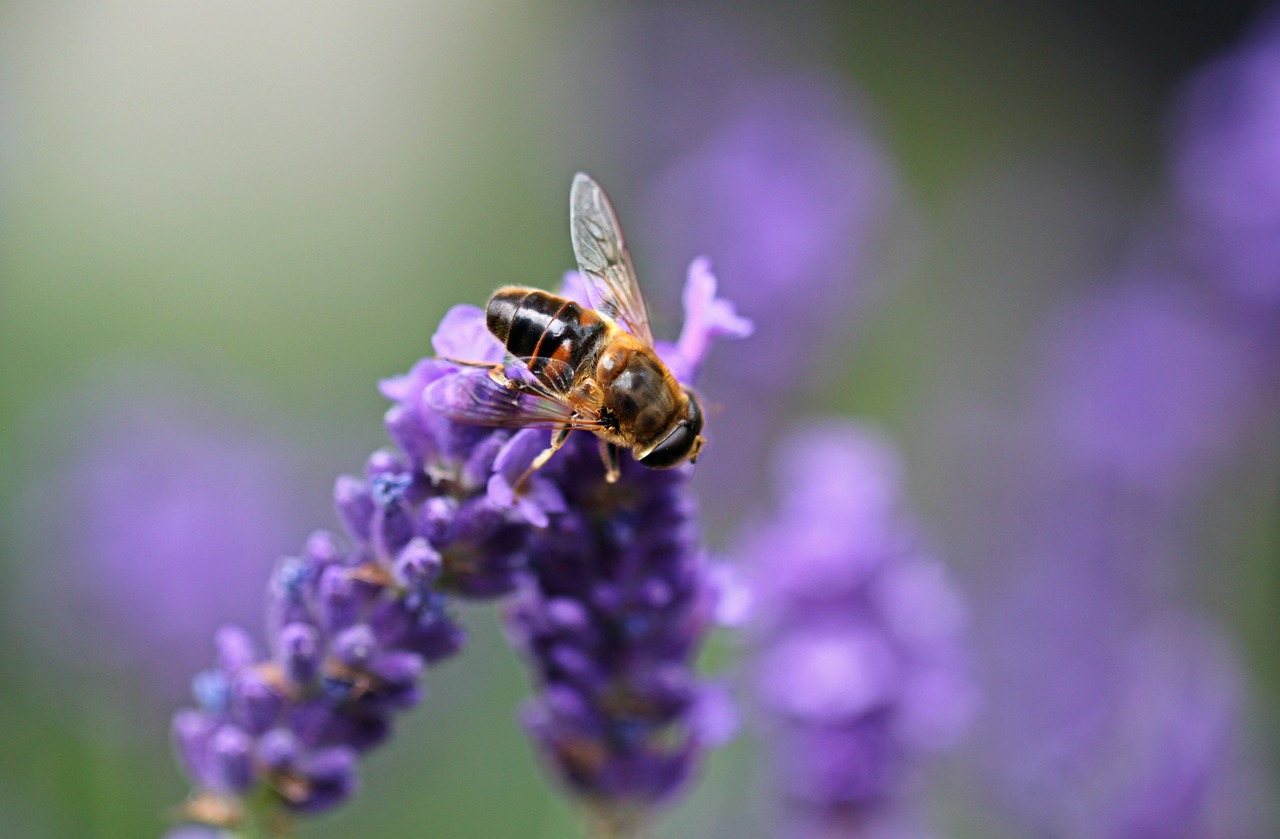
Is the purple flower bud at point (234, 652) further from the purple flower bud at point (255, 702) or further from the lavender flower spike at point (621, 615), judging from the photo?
the lavender flower spike at point (621, 615)

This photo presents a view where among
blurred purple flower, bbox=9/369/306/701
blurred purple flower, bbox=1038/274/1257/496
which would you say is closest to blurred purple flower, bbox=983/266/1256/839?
blurred purple flower, bbox=1038/274/1257/496

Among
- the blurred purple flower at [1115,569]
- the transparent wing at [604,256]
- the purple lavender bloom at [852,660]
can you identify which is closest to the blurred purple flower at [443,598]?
the transparent wing at [604,256]

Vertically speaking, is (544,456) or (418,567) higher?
(544,456)

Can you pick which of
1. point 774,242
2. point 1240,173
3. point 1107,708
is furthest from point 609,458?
point 1240,173

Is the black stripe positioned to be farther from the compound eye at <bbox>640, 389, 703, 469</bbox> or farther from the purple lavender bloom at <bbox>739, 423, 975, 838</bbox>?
the purple lavender bloom at <bbox>739, 423, 975, 838</bbox>

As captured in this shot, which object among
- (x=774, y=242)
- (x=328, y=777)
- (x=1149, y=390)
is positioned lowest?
(x=328, y=777)

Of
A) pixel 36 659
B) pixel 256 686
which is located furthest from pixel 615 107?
pixel 256 686

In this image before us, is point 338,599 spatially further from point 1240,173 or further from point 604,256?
point 1240,173
